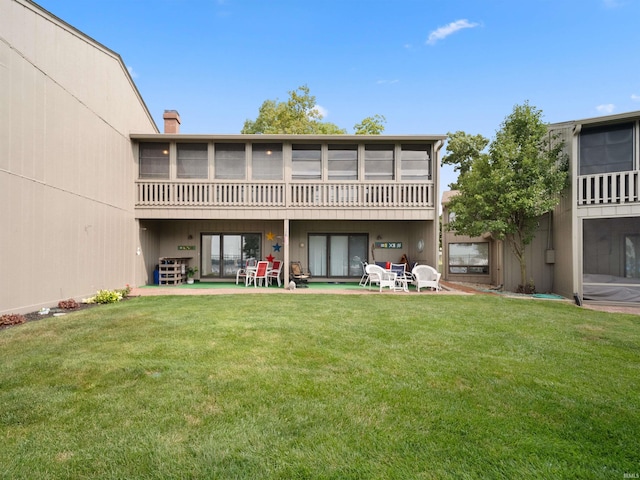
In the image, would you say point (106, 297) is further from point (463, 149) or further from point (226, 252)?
point (463, 149)

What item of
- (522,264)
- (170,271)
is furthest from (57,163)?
(522,264)

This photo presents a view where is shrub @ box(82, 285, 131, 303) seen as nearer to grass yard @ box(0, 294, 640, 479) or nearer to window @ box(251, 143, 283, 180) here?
grass yard @ box(0, 294, 640, 479)

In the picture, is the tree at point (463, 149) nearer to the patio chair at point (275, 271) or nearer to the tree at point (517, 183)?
the tree at point (517, 183)

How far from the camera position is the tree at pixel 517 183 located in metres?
8.97

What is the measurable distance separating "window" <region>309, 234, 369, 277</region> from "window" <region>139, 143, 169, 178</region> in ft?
19.6

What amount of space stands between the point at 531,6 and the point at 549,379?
16614 mm

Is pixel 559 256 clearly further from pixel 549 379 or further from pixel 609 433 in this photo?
pixel 609 433

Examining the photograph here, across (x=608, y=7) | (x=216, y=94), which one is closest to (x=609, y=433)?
(x=608, y=7)

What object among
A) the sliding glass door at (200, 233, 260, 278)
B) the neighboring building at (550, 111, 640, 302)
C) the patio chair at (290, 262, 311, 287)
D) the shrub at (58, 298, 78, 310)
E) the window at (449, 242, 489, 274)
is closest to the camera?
the shrub at (58, 298, 78, 310)

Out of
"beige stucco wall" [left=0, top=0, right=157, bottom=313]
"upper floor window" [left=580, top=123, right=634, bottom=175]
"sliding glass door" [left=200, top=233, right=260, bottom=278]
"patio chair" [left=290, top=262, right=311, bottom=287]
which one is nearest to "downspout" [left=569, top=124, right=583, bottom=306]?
"upper floor window" [left=580, top=123, right=634, bottom=175]

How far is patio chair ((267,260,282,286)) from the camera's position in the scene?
11.2 metres

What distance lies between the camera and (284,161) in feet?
36.0

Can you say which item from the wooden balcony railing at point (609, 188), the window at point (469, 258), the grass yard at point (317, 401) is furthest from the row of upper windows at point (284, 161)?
the grass yard at point (317, 401)

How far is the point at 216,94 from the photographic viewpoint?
24.5 metres
